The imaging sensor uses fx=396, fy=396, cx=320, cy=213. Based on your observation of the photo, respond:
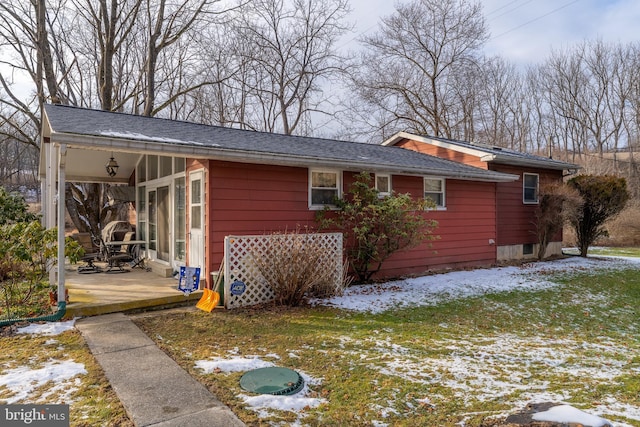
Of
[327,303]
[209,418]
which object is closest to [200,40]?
[327,303]

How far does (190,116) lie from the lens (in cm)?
2206

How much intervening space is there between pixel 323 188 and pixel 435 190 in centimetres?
334

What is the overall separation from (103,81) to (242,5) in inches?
252

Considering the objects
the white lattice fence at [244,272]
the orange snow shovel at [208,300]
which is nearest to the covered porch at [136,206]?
the orange snow shovel at [208,300]

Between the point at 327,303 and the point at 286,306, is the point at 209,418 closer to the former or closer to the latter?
the point at 286,306

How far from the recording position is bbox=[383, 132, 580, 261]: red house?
11.5m

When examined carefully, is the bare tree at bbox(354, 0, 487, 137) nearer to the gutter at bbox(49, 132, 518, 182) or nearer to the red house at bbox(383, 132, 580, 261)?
the red house at bbox(383, 132, 580, 261)

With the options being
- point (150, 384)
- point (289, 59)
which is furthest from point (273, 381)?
point (289, 59)

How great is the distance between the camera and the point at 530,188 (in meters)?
12.7

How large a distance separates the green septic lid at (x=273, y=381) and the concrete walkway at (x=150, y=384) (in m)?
0.35

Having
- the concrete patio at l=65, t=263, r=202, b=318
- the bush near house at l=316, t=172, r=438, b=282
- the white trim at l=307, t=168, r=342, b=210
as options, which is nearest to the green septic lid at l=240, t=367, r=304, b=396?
the concrete patio at l=65, t=263, r=202, b=318

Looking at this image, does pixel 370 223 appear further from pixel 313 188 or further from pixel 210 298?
pixel 210 298

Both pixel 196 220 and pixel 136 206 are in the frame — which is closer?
pixel 196 220

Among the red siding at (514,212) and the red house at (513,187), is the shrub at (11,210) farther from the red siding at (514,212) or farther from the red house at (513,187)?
the red siding at (514,212)
